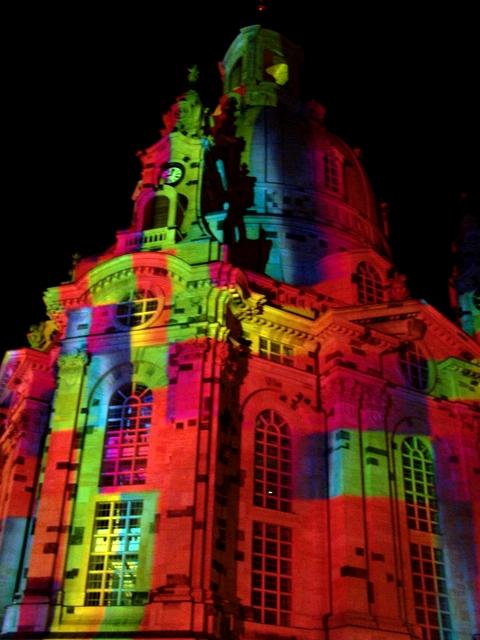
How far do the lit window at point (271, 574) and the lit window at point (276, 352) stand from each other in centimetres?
644

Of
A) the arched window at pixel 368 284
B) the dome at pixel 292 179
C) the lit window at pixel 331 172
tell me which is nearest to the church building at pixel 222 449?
the arched window at pixel 368 284

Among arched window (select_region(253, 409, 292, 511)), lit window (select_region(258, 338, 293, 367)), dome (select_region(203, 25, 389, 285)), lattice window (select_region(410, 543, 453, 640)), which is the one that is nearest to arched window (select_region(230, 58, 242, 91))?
dome (select_region(203, 25, 389, 285))

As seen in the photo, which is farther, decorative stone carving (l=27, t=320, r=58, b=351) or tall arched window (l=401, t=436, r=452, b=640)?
decorative stone carving (l=27, t=320, r=58, b=351)

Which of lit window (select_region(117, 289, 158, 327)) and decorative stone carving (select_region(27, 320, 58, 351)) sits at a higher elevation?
decorative stone carving (select_region(27, 320, 58, 351))

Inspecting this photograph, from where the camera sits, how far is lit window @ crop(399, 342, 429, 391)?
32.2 m

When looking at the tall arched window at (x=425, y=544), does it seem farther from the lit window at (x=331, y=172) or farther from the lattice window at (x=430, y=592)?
the lit window at (x=331, y=172)

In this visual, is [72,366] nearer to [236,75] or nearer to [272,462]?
[272,462]

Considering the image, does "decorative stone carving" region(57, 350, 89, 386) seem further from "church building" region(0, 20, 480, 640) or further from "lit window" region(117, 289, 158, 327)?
"lit window" region(117, 289, 158, 327)

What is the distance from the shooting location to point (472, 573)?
29.5 m

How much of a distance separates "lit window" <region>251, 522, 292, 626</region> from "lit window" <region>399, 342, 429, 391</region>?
8.65 metres

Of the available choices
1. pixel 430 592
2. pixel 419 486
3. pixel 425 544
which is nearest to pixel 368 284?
pixel 419 486

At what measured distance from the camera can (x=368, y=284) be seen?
37.8 m

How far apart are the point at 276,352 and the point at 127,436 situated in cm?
683

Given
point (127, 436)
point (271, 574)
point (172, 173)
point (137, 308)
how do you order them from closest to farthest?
1. point (271, 574)
2. point (127, 436)
3. point (137, 308)
4. point (172, 173)
